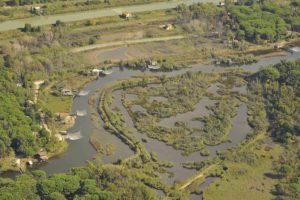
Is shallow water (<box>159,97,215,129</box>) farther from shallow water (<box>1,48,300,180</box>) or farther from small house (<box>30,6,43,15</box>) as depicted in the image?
small house (<box>30,6,43,15</box>)

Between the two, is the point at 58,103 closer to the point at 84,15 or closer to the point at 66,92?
the point at 66,92

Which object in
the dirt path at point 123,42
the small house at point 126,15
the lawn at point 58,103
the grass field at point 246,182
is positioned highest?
the small house at point 126,15

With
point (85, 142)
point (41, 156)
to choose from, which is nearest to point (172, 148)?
point (85, 142)

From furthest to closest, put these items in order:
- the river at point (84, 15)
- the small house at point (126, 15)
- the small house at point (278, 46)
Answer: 1. the small house at point (126, 15)
2. the river at point (84, 15)
3. the small house at point (278, 46)

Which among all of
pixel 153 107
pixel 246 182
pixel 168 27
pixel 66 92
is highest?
pixel 168 27

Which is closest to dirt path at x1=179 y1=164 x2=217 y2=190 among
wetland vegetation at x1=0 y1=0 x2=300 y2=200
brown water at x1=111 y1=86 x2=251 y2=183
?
wetland vegetation at x1=0 y1=0 x2=300 y2=200

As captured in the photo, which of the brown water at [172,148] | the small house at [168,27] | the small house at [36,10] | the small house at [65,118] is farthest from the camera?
the small house at [36,10]

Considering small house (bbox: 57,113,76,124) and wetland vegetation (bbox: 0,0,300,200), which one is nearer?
wetland vegetation (bbox: 0,0,300,200)

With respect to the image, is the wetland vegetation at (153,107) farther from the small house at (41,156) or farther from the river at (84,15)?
the river at (84,15)

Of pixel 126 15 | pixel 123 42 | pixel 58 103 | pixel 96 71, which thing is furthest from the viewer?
pixel 126 15

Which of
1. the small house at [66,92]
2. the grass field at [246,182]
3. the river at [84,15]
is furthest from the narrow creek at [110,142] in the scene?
the river at [84,15]

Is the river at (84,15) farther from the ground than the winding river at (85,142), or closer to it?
farther from the ground
